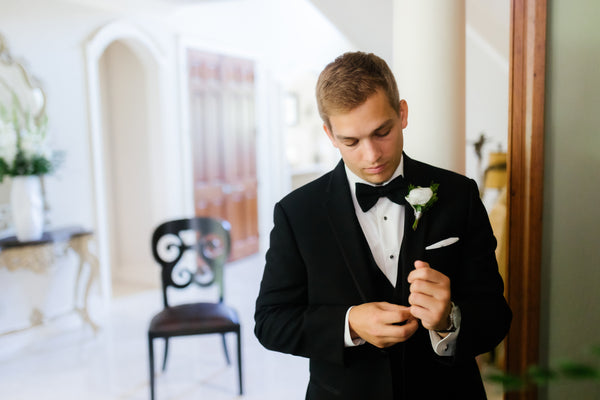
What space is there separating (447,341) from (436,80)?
993 mm

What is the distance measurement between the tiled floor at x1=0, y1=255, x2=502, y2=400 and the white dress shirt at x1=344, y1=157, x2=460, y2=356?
7.22 ft

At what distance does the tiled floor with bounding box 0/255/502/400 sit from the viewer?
3.25 meters

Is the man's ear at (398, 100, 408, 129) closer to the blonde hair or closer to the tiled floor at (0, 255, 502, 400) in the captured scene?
the blonde hair

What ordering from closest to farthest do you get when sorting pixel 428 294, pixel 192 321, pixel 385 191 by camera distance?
pixel 428 294
pixel 385 191
pixel 192 321

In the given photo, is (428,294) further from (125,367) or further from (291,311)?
(125,367)

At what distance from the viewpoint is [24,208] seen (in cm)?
383

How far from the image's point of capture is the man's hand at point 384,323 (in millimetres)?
1049

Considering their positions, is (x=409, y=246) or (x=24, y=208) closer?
(x=409, y=246)

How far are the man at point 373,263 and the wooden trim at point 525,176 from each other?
0.31m

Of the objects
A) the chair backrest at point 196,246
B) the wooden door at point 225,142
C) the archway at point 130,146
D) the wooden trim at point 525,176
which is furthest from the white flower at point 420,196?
the wooden door at point 225,142

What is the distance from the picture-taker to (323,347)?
1173 mm

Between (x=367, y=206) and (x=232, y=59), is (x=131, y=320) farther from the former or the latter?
(x=367, y=206)

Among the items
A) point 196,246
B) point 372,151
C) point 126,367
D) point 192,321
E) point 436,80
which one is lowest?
point 126,367

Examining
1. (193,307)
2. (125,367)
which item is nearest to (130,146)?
(125,367)
